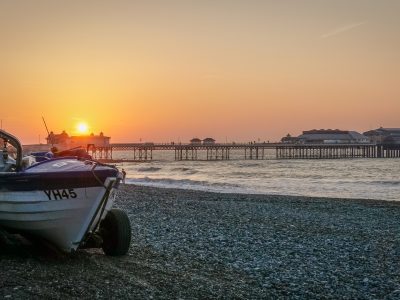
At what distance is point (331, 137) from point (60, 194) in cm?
17882

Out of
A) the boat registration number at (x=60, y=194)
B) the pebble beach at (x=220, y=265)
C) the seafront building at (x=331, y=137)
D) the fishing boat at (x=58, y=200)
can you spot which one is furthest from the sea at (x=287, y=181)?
the seafront building at (x=331, y=137)

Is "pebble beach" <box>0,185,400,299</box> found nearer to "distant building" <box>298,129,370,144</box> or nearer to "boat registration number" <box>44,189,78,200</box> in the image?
"boat registration number" <box>44,189,78,200</box>

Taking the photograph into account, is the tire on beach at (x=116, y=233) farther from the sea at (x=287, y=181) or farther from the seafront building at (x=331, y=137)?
the seafront building at (x=331, y=137)

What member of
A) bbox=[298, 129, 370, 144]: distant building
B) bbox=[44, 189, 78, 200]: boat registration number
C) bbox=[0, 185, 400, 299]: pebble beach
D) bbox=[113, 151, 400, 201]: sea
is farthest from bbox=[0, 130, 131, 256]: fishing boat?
bbox=[298, 129, 370, 144]: distant building

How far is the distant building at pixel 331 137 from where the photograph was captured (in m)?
175

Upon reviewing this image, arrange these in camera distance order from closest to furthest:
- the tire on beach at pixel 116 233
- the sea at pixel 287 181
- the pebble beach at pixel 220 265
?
1. the pebble beach at pixel 220 265
2. the tire on beach at pixel 116 233
3. the sea at pixel 287 181

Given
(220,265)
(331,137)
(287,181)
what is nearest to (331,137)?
(331,137)

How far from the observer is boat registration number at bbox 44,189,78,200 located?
7.50 metres

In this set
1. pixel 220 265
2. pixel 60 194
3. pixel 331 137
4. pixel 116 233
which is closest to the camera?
pixel 60 194

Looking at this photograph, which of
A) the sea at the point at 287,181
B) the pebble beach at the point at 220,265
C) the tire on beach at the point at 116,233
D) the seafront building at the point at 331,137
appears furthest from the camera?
the seafront building at the point at 331,137

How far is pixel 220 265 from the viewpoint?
27.3 feet

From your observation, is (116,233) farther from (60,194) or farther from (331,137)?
(331,137)

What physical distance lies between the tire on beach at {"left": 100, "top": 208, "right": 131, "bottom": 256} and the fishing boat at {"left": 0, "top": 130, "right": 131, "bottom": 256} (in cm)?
52

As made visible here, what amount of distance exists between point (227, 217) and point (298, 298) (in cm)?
836
